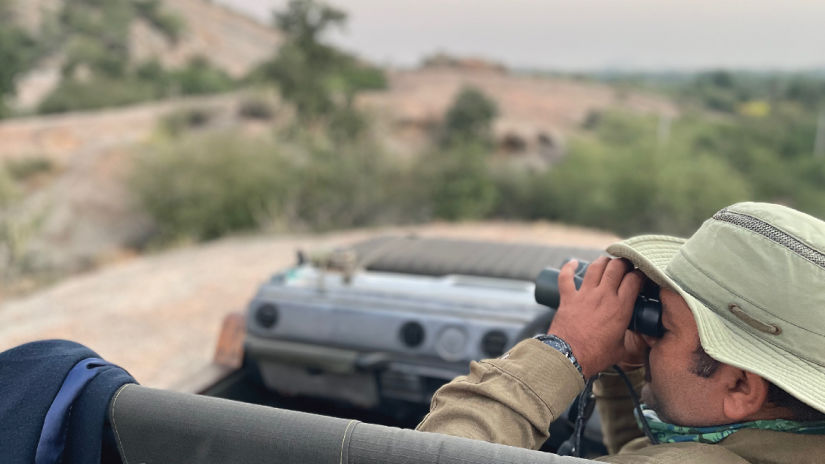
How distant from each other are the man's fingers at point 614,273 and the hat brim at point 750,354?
0.15 ft

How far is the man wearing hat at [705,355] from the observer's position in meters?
1.24

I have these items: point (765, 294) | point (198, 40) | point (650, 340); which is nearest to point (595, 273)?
point (650, 340)

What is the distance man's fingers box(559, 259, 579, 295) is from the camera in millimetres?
1443

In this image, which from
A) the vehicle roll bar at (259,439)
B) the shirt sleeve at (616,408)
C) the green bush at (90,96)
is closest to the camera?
the vehicle roll bar at (259,439)

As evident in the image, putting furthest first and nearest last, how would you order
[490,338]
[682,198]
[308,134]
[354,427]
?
[308,134]
[682,198]
[490,338]
[354,427]

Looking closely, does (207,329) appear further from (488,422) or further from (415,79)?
(415,79)

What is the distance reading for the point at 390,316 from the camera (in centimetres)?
246

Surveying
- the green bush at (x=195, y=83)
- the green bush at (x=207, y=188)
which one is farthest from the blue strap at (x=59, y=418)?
the green bush at (x=195, y=83)

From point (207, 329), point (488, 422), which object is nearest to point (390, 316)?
point (488, 422)

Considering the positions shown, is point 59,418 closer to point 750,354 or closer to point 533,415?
point 533,415

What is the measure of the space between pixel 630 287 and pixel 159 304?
8.20 meters

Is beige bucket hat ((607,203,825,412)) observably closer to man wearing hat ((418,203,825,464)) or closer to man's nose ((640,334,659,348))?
man wearing hat ((418,203,825,464))

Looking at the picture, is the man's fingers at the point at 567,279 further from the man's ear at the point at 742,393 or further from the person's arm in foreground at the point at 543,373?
the man's ear at the point at 742,393

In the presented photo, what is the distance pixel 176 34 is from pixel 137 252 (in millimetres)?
67781
